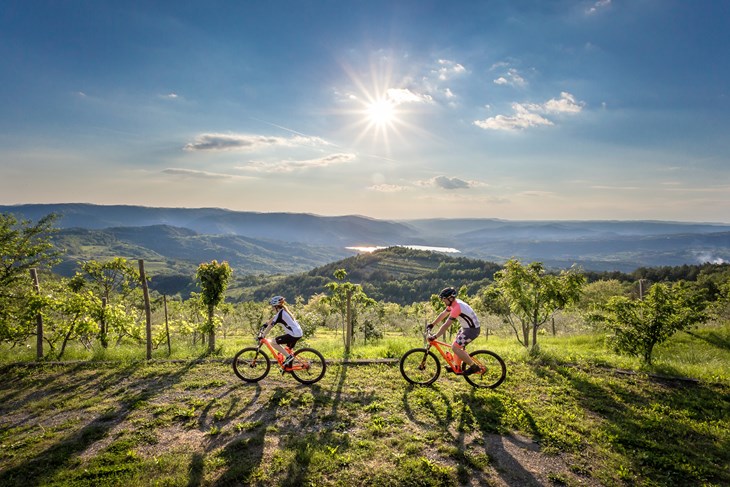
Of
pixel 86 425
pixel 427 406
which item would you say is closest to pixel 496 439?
pixel 427 406

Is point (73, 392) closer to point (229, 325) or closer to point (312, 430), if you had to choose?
point (312, 430)

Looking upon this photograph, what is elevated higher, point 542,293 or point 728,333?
point 542,293

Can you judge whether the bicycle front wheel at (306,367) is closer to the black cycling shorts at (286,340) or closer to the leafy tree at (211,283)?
the black cycling shorts at (286,340)

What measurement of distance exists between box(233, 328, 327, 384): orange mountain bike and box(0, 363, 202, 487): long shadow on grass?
2.09m

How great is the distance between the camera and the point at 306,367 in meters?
10.6

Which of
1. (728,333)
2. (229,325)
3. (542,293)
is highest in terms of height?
(542,293)

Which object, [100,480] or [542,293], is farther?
[542,293]

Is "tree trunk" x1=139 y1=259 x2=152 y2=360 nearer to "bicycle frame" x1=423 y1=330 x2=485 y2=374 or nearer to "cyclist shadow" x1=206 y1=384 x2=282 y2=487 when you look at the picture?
"cyclist shadow" x1=206 y1=384 x2=282 y2=487

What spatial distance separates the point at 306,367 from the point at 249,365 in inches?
86.0

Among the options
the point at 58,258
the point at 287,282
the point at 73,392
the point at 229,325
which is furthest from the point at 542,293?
the point at 287,282

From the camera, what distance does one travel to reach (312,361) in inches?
482

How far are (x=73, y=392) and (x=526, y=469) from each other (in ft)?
39.8

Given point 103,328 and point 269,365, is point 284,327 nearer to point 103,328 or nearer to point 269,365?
point 269,365

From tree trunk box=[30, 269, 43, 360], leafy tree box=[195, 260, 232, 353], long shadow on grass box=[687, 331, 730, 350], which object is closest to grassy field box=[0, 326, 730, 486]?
tree trunk box=[30, 269, 43, 360]
